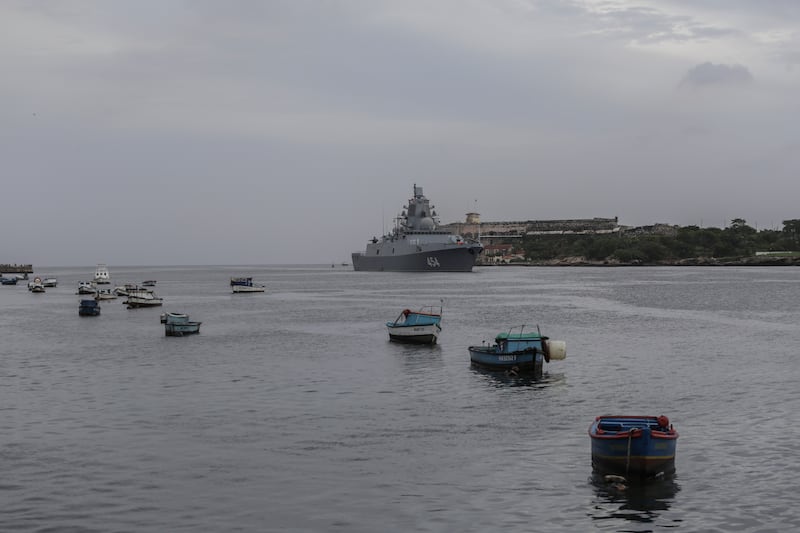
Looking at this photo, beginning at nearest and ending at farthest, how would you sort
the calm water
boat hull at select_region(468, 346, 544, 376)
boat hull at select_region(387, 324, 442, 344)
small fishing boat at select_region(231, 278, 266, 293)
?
the calm water
boat hull at select_region(468, 346, 544, 376)
boat hull at select_region(387, 324, 442, 344)
small fishing boat at select_region(231, 278, 266, 293)

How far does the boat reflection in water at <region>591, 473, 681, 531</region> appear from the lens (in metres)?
19.1

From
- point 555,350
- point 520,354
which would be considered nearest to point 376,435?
point 520,354

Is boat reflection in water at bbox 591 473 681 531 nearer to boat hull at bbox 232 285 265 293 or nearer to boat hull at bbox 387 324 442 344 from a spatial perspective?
boat hull at bbox 387 324 442 344

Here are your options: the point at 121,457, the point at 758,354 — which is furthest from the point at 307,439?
the point at 758,354

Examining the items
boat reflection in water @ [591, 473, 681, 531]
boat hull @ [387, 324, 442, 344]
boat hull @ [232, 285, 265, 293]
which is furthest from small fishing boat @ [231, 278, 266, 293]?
boat reflection in water @ [591, 473, 681, 531]

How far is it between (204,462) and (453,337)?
1502 inches

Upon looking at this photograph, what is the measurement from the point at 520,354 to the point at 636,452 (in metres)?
19.4

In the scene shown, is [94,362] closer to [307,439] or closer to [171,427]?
[171,427]

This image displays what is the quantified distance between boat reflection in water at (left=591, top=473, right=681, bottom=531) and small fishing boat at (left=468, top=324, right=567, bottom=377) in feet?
61.9

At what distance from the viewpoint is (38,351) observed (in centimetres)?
5388

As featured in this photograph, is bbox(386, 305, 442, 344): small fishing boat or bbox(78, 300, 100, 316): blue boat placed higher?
bbox(386, 305, 442, 344): small fishing boat

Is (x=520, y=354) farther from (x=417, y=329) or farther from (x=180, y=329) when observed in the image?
(x=180, y=329)

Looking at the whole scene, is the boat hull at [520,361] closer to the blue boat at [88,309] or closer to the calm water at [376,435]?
the calm water at [376,435]

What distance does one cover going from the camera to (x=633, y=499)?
2045 centimetres
